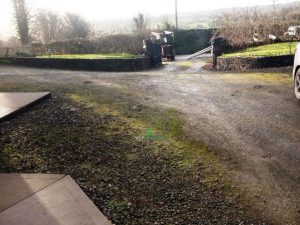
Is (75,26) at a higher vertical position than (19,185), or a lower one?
higher

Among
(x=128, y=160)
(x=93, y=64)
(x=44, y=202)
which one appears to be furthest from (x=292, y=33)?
(x=44, y=202)

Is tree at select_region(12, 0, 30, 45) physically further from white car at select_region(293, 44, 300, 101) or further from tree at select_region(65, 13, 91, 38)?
white car at select_region(293, 44, 300, 101)

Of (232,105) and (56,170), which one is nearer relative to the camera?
(56,170)

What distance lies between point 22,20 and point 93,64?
1728 centimetres

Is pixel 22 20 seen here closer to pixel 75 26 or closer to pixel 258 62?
pixel 75 26

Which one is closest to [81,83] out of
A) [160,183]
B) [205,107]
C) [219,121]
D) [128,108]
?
[128,108]

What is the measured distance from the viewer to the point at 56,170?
4.57m

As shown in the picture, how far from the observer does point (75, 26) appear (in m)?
33.6

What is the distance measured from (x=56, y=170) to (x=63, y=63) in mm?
11309

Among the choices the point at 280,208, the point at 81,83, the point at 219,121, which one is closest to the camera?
the point at 280,208

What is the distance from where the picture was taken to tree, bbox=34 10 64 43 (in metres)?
33.3

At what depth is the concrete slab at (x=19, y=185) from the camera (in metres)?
3.85

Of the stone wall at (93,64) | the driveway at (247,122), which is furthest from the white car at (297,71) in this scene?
the stone wall at (93,64)

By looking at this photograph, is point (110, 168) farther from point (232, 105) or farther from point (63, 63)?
point (63, 63)
